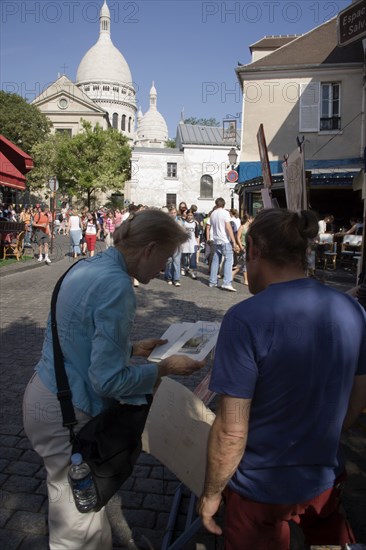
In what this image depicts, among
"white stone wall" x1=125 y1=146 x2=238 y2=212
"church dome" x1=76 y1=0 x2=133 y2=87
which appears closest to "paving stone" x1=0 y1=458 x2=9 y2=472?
"white stone wall" x1=125 y1=146 x2=238 y2=212

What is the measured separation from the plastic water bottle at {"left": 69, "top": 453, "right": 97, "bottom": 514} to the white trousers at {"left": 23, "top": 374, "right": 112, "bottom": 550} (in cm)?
9

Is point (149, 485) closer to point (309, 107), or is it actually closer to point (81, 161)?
point (309, 107)

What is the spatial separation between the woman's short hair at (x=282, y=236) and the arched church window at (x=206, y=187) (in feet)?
161

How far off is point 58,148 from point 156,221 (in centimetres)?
5318

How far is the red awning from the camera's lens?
13.9 metres

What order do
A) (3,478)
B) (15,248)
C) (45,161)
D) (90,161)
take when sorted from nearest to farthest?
(3,478) < (15,248) < (45,161) < (90,161)

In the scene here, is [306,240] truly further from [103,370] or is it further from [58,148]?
[58,148]

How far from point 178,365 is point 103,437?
0.45m

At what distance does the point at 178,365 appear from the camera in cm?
210

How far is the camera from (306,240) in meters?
1.75

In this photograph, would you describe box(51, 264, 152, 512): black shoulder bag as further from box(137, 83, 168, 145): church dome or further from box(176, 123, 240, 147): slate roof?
box(137, 83, 168, 145): church dome

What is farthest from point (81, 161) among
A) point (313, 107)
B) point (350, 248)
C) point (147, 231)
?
point (147, 231)

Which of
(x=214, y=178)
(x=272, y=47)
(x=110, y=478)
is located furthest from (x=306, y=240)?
(x=214, y=178)

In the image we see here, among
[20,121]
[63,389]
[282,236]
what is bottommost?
[63,389]
